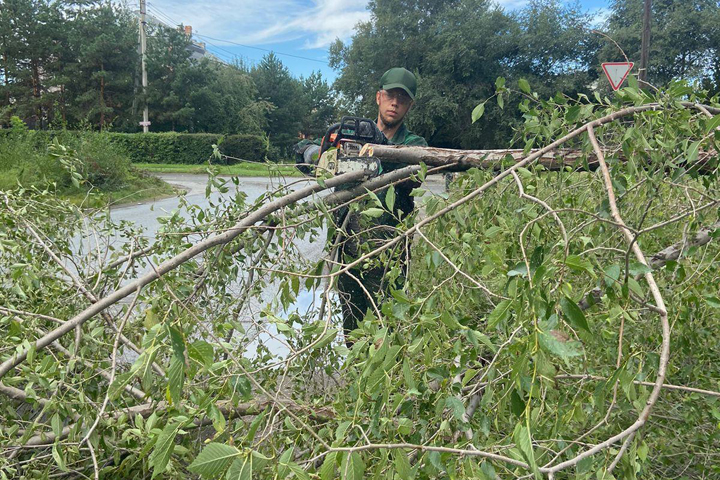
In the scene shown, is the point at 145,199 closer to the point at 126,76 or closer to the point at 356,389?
the point at 356,389

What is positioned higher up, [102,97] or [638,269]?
[102,97]

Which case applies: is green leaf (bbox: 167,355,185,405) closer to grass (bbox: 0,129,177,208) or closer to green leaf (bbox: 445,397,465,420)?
green leaf (bbox: 445,397,465,420)

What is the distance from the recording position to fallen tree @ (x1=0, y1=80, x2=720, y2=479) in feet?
2.73

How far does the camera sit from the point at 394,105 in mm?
3361

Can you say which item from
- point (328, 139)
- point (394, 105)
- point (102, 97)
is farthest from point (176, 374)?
point (102, 97)

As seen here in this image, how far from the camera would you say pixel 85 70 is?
103ft

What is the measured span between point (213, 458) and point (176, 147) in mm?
27487

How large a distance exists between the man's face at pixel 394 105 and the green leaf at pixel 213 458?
294 cm

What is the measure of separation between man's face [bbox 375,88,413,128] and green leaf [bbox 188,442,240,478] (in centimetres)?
294

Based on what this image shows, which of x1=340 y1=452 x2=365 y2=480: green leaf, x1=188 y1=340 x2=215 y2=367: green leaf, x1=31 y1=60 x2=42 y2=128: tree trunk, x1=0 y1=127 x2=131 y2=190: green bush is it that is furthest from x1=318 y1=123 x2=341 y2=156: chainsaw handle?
x1=31 y1=60 x2=42 y2=128: tree trunk

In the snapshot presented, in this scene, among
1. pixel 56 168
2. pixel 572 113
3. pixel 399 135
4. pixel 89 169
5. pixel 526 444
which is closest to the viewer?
pixel 526 444

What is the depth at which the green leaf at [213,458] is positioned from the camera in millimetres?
717

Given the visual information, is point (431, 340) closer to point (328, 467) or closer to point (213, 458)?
point (328, 467)

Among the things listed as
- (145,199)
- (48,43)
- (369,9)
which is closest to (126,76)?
(48,43)
